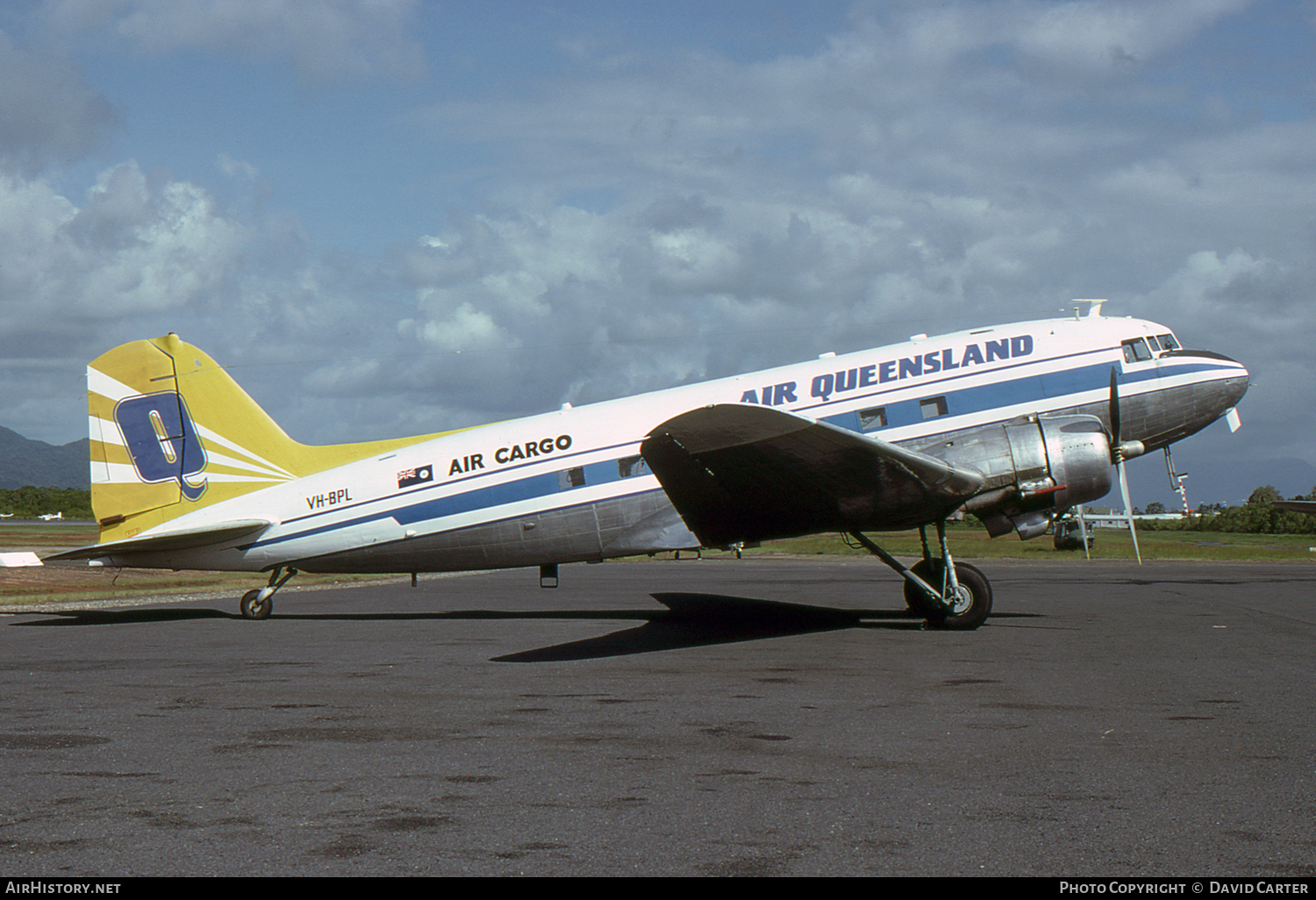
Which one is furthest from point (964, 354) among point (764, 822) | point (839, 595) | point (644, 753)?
point (764, 822)

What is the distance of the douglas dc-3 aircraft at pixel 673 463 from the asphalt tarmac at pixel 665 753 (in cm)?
188

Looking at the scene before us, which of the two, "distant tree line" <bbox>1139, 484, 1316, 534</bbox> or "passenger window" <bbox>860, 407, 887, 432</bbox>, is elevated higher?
"passenger window" <bbox>860, 407, 887, 432</bbox>

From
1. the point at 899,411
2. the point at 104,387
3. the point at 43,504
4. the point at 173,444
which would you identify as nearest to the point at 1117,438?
the point at 899,411

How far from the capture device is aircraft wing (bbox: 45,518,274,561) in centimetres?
1744

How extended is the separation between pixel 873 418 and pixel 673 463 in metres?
3.90

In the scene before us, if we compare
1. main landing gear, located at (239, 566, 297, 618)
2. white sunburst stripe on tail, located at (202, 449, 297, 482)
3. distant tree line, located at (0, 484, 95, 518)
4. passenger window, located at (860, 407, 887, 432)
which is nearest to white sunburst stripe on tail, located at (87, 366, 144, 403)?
white sunburst stripe on tail, located at (202, 449, 297, 482)

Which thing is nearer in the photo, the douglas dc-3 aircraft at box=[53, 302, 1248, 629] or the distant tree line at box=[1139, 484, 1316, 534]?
the douglas dc-3 aircraft at box=[53, 302, 1248, 629]

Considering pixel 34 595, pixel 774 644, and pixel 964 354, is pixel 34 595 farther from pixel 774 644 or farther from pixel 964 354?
pixel 964 354

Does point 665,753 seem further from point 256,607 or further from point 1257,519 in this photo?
point 1257,519

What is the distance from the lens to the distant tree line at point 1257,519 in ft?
291

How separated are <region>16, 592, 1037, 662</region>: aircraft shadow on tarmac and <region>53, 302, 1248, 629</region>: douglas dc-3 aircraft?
1287mm

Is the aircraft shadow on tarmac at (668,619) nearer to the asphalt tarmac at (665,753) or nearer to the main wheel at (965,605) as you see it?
the asphalt tarmac at (665,753)

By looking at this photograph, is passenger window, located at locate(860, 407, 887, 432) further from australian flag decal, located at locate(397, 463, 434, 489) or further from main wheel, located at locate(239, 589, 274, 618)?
main wheel, located at locate(239, 589, 274, 618)
